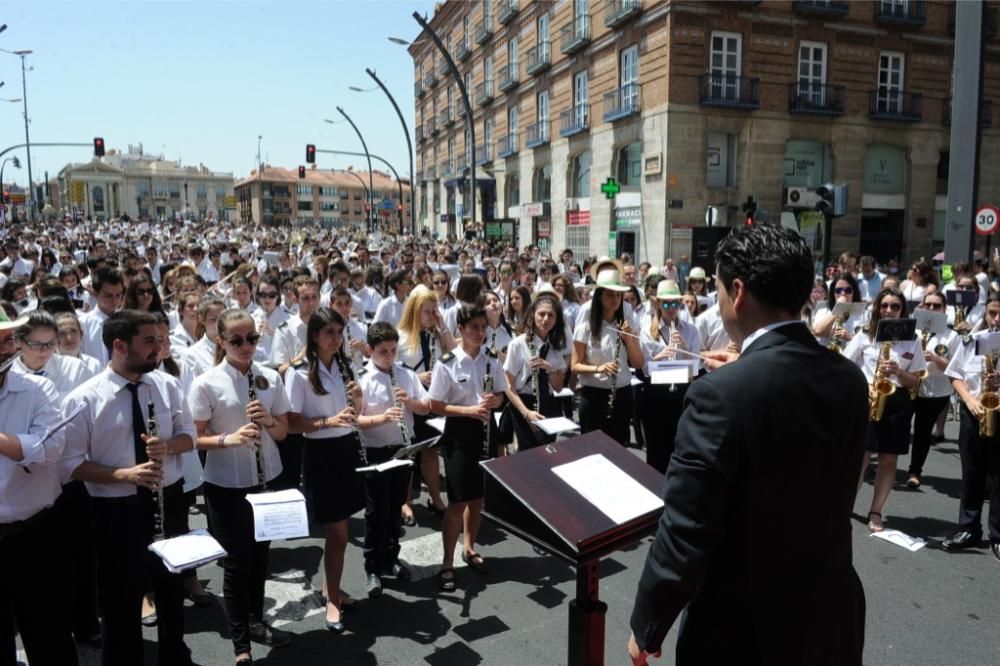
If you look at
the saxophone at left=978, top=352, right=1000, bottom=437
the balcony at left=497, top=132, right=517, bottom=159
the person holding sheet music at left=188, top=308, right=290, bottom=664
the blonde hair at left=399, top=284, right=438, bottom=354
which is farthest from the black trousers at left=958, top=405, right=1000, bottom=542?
the balcony at left=497, top=132, right=517, bottom=159

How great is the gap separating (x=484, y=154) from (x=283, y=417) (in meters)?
40.3

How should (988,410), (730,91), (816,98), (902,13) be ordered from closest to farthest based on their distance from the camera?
(988,410)
(730,91)
(816,98)
(902,13)

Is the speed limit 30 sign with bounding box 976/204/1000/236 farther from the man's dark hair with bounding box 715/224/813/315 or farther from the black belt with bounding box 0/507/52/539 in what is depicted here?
the black belt with bounding box 0/507/52/539

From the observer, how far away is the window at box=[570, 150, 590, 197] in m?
30.7

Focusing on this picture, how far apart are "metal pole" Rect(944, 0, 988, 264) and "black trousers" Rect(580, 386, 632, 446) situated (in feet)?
32.0

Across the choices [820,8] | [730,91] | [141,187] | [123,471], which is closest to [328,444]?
[123,471]

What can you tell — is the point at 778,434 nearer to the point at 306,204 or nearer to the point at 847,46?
the point at 847,46

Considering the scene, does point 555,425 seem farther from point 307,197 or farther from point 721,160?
point 307,197

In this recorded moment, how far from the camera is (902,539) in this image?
5.98 m

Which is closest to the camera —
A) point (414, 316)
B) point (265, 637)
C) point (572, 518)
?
point (572, 518)

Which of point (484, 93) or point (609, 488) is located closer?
point (609, 488)

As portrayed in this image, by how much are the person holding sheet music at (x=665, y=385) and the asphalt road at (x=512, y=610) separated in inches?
40.1

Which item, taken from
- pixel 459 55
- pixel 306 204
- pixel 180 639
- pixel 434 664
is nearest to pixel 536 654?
pixel 434 664

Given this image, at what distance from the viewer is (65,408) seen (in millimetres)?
3711
